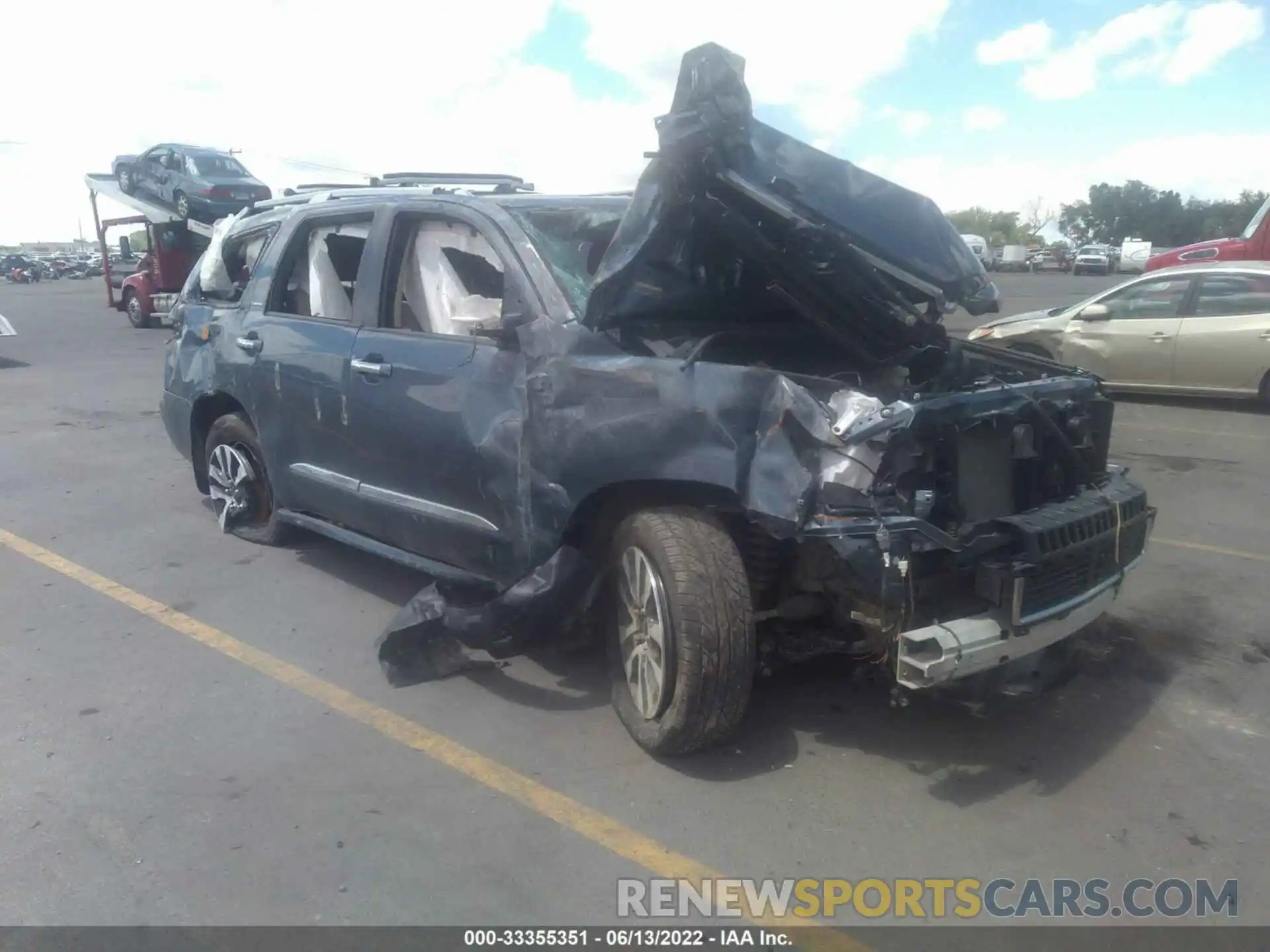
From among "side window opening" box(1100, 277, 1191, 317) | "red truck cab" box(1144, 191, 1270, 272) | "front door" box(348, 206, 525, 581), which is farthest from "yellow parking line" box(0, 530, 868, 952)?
"red truck cab" box(1144, 191, 1270, 272)

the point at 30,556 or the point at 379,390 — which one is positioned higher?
the point at 379,390

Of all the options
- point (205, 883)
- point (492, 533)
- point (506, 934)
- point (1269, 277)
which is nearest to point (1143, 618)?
point (492, 533)

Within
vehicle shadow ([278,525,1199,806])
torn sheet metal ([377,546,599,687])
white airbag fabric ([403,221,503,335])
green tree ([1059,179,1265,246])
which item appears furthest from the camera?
green tree ([1059,179,1265,246])

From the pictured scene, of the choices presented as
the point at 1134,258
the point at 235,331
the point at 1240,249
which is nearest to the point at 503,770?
the point at 235,331

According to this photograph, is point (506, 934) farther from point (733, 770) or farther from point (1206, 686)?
point (1206, 686)

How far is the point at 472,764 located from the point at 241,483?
299 cm

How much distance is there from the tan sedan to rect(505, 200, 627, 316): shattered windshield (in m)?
7.22

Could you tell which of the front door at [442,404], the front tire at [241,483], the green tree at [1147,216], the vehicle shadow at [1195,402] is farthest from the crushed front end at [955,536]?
the green tree at [1147,216]

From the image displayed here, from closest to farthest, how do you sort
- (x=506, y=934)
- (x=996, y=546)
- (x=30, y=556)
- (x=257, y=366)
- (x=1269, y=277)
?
(x=506, y=934) → (x=996, y=546) → (x=257, y=366) → (x=30, y=556) → (x=1269, y=277)

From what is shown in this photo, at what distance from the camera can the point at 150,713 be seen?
13.3 feet

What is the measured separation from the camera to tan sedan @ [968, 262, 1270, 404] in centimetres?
1029

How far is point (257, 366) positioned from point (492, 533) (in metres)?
2.09

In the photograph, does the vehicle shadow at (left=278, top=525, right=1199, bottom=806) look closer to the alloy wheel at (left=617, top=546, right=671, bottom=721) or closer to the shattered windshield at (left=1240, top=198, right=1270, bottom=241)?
the alloy wheel at (left=617, top=546, right=671, bottom=721)

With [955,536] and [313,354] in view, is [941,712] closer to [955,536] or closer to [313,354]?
[955,536]
